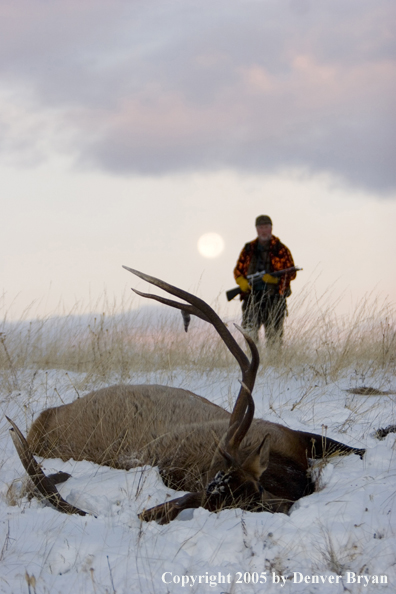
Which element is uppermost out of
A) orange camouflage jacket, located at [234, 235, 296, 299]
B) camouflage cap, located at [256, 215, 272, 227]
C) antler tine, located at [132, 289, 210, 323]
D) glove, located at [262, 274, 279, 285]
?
camouflage cap, located at [256, 215, 272, 227]

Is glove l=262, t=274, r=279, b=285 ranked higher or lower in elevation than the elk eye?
higher

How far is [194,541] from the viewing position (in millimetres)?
2559

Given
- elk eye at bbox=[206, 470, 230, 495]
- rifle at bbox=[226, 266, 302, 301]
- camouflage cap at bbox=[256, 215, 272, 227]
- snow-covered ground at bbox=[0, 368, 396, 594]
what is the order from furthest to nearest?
1. camouflage cap at bbox=[256, 215, 272, 227]
2. rifle at bbox=[226, 266, 302, 301]
3. elk eye at bbox=[206, 470, 230, 495]
4. snow-covered ground at bbox=[0, 368, 396, 594]

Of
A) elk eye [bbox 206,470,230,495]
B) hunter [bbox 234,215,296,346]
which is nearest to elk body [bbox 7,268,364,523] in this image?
elk eye [bbox 206,470,230,495]

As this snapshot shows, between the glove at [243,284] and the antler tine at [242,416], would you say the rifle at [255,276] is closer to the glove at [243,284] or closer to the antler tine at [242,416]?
the glove at [243,284]

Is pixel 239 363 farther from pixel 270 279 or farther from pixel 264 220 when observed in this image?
pixel 264 220

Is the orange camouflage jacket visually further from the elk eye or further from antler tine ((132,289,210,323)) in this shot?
the elk eye

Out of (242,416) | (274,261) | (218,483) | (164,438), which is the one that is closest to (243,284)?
(274,261)

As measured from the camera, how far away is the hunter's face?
32.1 ft

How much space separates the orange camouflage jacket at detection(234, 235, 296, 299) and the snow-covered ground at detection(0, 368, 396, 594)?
20.9ft

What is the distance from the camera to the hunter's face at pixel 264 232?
9797mm

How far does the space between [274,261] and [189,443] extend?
6.75m

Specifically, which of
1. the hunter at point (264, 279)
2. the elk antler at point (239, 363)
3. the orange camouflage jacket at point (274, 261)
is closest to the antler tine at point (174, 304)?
the elk antler at point (239, 363)

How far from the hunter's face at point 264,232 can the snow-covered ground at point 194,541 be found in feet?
21.5
